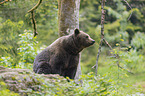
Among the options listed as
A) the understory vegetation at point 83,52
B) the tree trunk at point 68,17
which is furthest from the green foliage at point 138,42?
the tree trunk at point 68,17

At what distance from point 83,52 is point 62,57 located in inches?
251

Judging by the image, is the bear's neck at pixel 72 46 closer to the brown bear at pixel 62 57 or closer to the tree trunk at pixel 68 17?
the brown bear at pixel 62 57

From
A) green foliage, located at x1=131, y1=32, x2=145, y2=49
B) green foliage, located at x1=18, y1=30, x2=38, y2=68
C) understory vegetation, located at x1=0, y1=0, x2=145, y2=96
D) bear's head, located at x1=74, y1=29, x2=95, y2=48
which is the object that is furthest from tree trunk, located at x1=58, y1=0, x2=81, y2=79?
green foliage, located at x1=131, y1=32, x2=145, y2=49

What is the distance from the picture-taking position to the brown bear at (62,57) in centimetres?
575

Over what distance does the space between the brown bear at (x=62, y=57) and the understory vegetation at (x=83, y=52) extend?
697mm

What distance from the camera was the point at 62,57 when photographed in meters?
5.73

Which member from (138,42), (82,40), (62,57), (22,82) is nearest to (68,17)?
(82,40)

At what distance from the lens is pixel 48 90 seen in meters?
3.29

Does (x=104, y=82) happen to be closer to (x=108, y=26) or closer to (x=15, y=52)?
(x=15, y=52)

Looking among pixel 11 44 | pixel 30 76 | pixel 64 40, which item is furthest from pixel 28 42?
pixel 30 76

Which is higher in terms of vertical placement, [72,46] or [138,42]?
[72,46]

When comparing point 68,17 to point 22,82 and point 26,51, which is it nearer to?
point 26,51

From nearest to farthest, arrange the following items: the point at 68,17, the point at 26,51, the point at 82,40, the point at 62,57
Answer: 1. the point at 62,57
2. the point at 82,40
3. the point at 68,17
4. the point at 26,51

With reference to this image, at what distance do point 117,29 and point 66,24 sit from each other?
1164 cm
